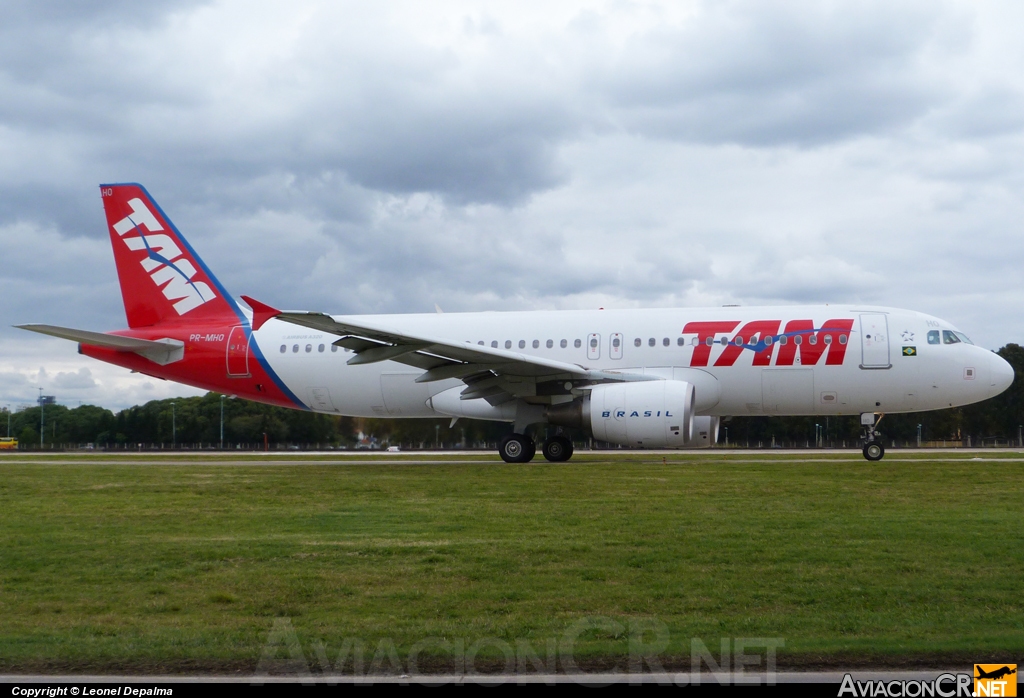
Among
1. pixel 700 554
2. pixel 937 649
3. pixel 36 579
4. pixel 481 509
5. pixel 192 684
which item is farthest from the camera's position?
pixel 481 509

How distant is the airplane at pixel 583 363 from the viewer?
19844 mm

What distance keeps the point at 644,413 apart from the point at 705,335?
3087 mm

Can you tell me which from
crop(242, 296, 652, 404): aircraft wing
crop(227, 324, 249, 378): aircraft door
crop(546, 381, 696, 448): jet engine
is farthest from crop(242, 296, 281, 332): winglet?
crop(546, 381, 696, 448): jet engine

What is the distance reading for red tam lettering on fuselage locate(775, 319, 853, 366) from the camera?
2061cm

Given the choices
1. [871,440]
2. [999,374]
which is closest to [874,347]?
[871,440]

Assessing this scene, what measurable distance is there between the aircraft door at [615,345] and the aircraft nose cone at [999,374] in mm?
8545

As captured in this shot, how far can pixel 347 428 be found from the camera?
126 ft

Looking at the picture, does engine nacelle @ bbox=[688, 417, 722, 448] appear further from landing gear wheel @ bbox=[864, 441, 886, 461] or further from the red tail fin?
the red tail fin

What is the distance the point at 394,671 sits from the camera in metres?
5.02

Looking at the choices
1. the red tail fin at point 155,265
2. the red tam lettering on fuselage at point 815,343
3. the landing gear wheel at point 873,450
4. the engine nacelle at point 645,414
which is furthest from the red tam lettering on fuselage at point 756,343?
the red tail fin at point 155,265

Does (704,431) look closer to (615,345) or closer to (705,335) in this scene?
(705,335)

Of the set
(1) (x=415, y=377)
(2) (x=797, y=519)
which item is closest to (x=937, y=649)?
(2) (x=797, y=519)

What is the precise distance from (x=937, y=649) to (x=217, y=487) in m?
12.7

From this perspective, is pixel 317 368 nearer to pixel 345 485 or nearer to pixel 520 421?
pixel 520 421
